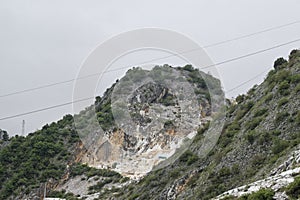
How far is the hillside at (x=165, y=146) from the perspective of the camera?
1013 inches

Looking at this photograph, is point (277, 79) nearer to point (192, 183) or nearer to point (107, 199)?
point (192, 183)

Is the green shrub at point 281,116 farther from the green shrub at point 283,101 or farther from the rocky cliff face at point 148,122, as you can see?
the rocky cliff face at point 148,122

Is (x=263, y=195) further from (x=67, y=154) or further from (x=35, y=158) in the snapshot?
(x=35, y=158)

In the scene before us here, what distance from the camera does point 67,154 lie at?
63.0 m

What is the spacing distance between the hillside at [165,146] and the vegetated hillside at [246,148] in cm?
7

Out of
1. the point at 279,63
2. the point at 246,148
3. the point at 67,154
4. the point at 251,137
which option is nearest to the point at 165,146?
the point at 67,154

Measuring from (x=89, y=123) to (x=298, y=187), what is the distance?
2050 inches

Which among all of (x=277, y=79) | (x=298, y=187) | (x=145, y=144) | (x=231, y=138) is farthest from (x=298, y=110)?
(x=145, y=144)

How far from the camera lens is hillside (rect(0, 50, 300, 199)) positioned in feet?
84.4

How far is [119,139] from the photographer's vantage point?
197 ft

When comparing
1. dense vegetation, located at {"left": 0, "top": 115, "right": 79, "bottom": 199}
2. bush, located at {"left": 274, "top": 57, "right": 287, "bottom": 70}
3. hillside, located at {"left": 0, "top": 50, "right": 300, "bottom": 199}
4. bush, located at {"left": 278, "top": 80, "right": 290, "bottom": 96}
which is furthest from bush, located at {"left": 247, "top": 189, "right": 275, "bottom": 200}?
dense vegetation, located at {"left": 0, "top": 115, "right": 79, "bottom": 199}

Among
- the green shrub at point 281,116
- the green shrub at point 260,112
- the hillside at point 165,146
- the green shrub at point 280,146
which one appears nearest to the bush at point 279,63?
the hillside at point 165,146

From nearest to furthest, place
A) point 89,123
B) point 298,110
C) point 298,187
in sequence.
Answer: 1. point 298,187
2. point 298,110
3. point 89,123

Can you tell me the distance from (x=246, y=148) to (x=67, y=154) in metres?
39.6
